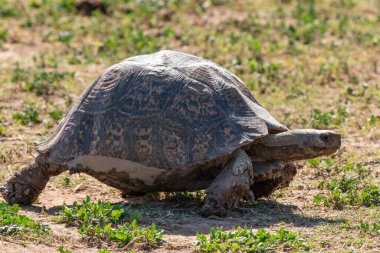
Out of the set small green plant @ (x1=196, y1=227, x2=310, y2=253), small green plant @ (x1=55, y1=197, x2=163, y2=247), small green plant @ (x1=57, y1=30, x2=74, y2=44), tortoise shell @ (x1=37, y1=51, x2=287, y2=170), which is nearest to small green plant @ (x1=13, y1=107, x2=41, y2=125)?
tortoise shell @ (x1=37, y1=51, x2=287, y2=170)

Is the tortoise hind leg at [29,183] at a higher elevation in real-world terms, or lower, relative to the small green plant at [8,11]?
lower

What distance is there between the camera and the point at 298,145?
8.19 meters

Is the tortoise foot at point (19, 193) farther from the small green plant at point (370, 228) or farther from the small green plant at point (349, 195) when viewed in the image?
the small green plant at point (370, 228)

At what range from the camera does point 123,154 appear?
8.01 meters

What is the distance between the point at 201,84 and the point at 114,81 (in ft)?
2.73

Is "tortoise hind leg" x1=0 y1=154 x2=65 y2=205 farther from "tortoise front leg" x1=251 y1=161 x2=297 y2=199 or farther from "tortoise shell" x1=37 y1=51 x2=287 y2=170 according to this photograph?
"tortoise front leg" x1=251 y1=161 x2=297 y2=199

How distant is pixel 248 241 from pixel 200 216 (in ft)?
3.97

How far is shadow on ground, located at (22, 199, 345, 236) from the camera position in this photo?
750 centimetres

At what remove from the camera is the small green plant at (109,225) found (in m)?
6.86

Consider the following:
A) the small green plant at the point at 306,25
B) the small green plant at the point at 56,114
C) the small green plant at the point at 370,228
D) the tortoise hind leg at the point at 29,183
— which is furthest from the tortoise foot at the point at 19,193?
the small green plant at the point at 306,25

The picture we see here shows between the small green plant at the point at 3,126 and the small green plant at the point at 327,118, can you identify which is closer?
the small green plant at the point at 3,126

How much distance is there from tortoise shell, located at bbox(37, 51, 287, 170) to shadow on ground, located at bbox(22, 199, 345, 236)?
1.47 ft

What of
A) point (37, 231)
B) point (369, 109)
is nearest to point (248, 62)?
point (369, 109)

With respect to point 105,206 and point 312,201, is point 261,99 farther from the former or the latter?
point 105,206
